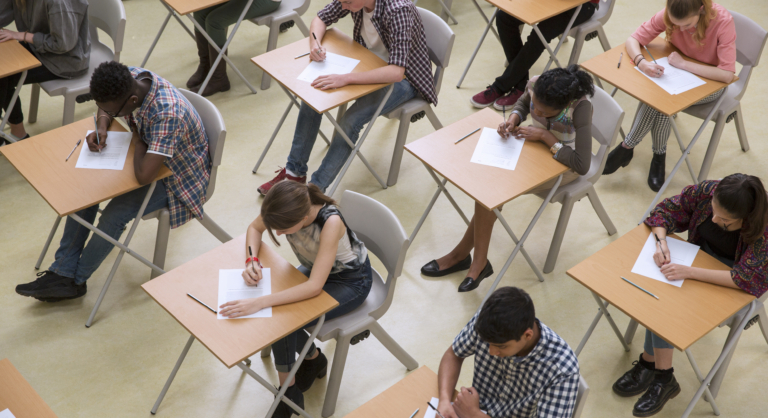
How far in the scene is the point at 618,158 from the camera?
422cm

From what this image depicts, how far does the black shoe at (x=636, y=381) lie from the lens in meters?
3.04

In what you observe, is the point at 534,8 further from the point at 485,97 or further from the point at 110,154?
the point at 110,154

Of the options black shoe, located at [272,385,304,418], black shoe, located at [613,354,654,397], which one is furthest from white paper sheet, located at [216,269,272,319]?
black shoe, located at [613,354,654,397]

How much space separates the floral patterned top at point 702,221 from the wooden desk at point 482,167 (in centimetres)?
49

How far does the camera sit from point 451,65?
514cm

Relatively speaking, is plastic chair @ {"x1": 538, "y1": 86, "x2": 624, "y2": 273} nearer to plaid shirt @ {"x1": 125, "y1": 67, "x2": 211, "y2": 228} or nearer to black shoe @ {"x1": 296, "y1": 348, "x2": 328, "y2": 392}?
black shoe @ {"x1": 296, "y1": 348, "x2": 328, "y2": 392}

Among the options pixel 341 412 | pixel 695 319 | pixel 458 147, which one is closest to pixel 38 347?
pixel 341 412

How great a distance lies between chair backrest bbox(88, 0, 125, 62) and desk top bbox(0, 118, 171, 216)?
99 cm

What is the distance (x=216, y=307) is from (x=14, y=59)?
6.99ft

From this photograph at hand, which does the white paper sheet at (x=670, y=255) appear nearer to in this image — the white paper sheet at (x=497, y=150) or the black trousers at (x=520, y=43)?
the white paper sheet at (x=497, y=150)

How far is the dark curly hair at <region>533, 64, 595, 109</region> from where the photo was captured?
9.93ft

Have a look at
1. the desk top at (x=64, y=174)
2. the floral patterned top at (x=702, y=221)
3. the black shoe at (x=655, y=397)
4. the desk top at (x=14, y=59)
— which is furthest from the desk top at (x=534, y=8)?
the desk top at (x=14, y=59)

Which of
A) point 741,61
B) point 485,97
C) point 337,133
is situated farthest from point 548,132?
point 485,97

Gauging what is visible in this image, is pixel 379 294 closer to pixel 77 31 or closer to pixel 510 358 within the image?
pixel 510 358
